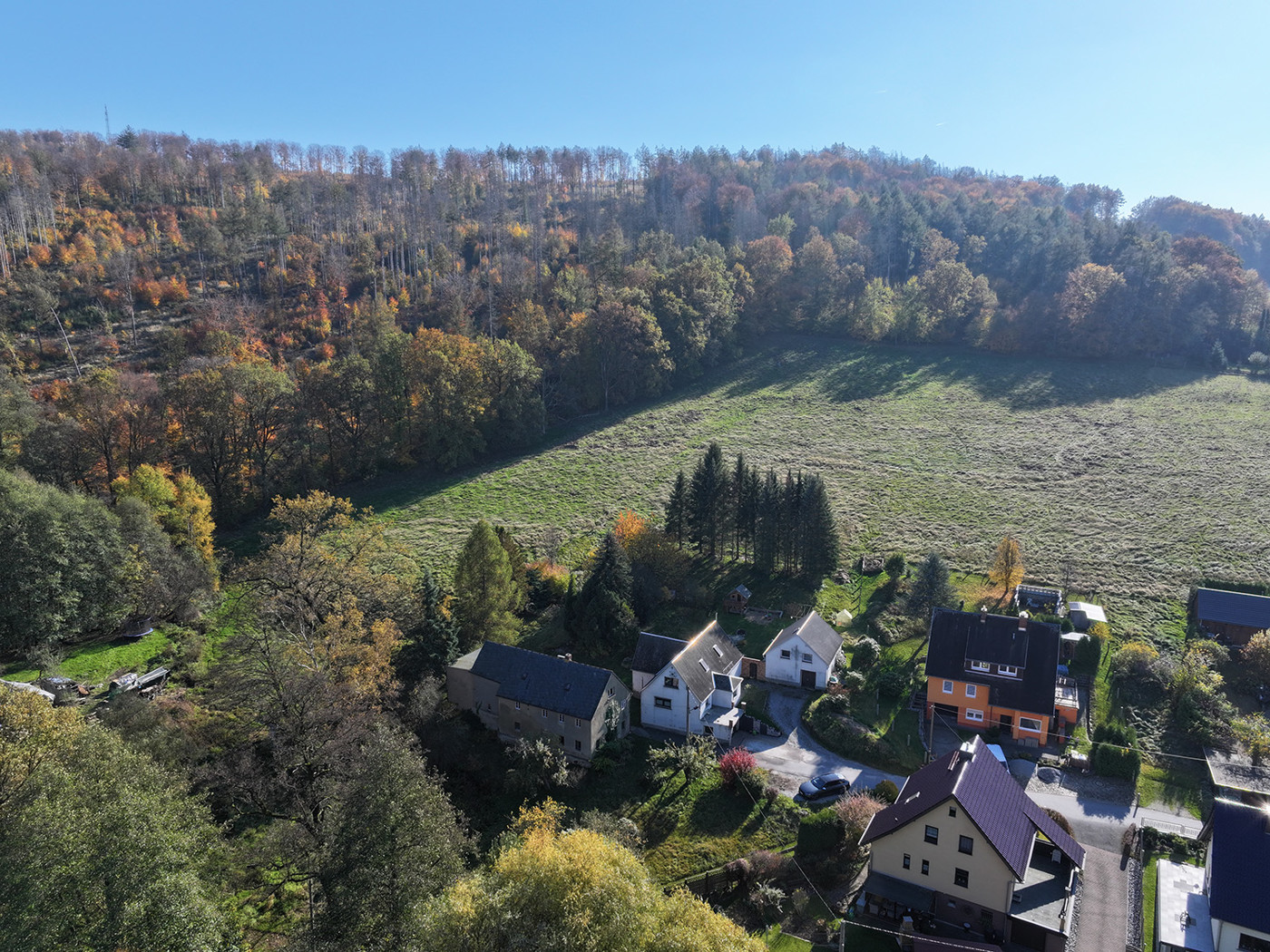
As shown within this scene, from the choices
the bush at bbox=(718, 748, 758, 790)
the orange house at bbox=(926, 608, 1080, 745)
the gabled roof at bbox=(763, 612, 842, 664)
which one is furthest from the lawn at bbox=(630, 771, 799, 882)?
the orange house at bbox=(926, 608, 1080, 745)

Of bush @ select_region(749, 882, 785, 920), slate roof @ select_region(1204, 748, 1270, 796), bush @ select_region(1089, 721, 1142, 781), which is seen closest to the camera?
bush @ select_region(749, 882, 785, 920)

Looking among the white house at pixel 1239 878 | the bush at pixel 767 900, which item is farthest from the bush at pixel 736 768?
the white house at pixel 1239 878

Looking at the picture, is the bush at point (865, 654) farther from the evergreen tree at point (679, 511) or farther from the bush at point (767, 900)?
the bush at point (767, 900)

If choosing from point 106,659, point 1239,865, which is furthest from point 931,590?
point 106,659

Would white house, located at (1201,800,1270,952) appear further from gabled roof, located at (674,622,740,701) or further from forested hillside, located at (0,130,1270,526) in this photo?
forested hillside, located at (0,130,1270,526)

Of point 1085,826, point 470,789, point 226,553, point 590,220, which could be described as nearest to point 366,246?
point 590,220

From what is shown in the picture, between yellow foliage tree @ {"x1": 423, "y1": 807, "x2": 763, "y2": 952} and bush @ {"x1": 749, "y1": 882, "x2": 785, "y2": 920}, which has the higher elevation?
yellow foliage tree @ {"x1": 423, "y1": 807, "x2": 763, "y2": 952}
